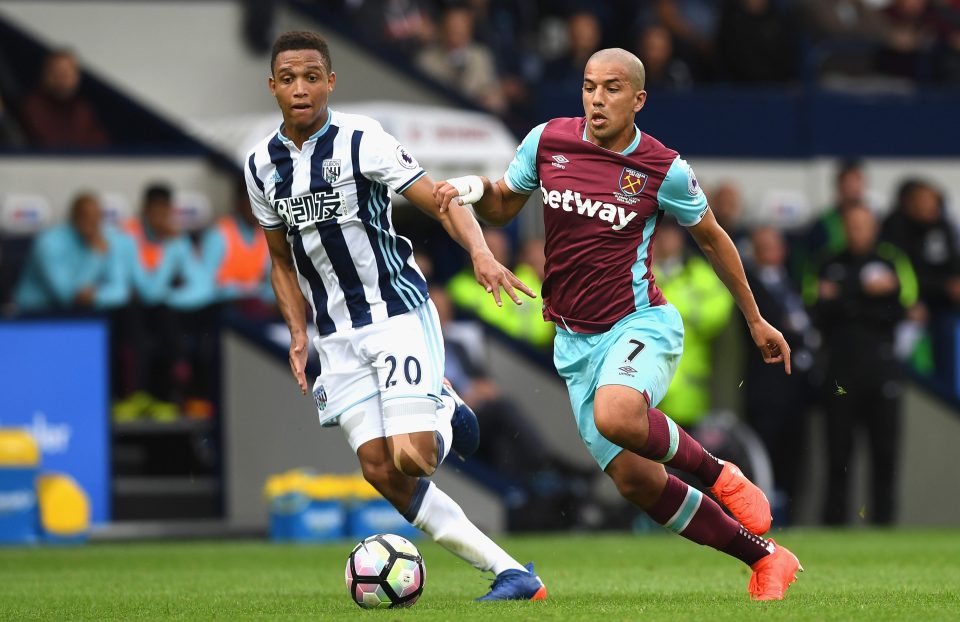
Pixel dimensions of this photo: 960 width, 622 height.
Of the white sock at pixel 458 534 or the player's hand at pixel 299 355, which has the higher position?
the player's hand at pixel 299 355

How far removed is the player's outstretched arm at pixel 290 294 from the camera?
25.5ft

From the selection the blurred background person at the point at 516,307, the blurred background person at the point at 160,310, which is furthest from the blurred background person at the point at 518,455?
the blurred background person at the point at 160,310

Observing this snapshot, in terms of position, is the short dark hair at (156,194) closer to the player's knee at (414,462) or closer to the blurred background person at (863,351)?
the blurred background person at (863,351)

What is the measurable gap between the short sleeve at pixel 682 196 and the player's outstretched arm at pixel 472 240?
2.33 feet

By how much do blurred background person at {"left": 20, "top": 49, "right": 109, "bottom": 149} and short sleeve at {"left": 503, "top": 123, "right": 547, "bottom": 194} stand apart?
8.10 metres

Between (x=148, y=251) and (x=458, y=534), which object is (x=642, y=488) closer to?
(x=458, y=534)

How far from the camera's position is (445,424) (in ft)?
25.0

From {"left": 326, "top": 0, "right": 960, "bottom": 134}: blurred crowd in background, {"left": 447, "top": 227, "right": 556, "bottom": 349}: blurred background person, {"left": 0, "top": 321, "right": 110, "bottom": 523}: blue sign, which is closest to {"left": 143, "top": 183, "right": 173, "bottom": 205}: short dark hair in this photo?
{"left": 0, "top": 321, "right": 110, "bottom": 523}: blue sign

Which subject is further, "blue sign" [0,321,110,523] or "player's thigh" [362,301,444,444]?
"blue sign" [0,321,110,523]

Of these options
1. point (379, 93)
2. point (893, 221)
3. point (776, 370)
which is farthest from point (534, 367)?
point (379, 93)

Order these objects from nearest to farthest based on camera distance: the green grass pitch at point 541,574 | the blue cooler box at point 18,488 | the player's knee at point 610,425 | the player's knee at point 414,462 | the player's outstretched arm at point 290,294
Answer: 1. the green grass pitch at point 541,574
2. the player's knee at point 610,425
3. the player's knee at point 414,462
4. the player's outstretched arm at point 290,294
5. the blue cooler box at point 18,488

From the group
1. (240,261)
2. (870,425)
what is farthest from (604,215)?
(870,425)

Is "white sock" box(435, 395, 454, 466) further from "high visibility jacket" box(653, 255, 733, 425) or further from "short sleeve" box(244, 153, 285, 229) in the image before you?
"high visibility jacket" box(653, 255, 733, 425)

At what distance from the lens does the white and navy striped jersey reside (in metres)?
7.51
